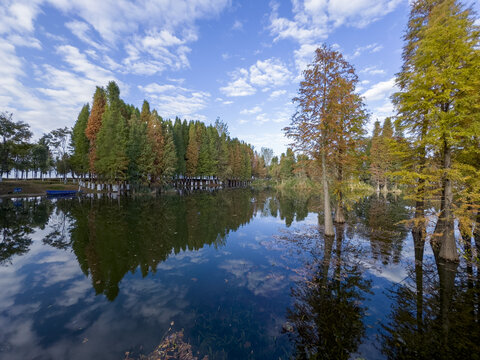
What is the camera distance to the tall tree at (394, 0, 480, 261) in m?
8.34

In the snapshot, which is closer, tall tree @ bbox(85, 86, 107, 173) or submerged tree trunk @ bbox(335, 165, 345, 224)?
submerged tree trunk @ bbox(335, 165, 345, 224)

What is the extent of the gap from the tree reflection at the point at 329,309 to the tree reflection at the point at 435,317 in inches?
32.3

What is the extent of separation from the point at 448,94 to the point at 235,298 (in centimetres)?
1252

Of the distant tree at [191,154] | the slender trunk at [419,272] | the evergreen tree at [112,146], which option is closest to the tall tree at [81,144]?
the evergreen tree at [112,146]

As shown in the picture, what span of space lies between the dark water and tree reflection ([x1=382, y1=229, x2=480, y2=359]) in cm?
3

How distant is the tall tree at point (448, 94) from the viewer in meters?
8.34

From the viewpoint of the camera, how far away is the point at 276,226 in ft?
55.0

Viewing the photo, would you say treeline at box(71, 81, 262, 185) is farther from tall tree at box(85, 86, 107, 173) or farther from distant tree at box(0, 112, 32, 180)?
distant tree at box(0, 112, 32, 180)

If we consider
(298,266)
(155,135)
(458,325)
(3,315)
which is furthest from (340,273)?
(155,135)

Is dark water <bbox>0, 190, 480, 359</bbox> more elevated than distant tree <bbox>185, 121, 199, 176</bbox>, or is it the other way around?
distant tree <bbox>185, 121, 199, 176</bbox>

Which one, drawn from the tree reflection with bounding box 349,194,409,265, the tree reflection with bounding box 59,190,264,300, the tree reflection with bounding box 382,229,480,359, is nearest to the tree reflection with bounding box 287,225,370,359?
the tree reflection with bounding box 382,229,480,359

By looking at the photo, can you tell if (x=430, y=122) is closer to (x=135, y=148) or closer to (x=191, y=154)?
(x=135, y=148)

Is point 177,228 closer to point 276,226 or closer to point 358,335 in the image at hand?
point 276,226

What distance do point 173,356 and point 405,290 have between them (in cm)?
805
